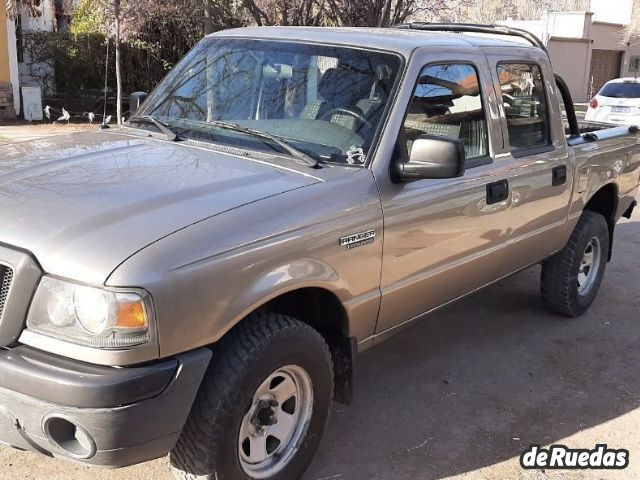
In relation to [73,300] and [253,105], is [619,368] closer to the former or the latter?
[253,105]

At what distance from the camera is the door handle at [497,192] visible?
13.5 ft

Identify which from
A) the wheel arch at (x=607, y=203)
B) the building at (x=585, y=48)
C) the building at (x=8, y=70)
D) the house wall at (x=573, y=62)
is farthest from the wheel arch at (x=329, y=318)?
the house wall at (x=573, y=62)

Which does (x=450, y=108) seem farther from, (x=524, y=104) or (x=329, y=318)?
(x=329, y=318)

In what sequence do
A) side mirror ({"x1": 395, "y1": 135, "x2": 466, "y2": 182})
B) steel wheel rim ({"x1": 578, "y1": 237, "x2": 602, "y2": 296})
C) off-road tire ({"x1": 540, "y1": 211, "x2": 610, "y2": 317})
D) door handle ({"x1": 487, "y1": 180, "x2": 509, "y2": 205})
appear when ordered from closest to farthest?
side mirror ({"x1": 395, "y1": 135, "x2": 466, "y2": 182}) < door handle ({"x1": 487, "y1": 180, "x2": 509, "y2": 205}) < off-road tire ({"x1": 540, "y1": 211, "x2": 610, "y2": 317}) < steel wheel rim ({"x1": 578, "y1": 237, "x2": 602, "y2": 296})

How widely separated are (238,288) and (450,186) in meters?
1.54

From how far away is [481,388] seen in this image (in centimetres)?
448

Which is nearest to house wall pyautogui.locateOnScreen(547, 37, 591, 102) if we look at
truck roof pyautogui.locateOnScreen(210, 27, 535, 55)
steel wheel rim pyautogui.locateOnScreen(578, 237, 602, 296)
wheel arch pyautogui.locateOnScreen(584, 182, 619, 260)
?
wheel arch pyautogui.locateOnScreen(584, 182, 619, 260)

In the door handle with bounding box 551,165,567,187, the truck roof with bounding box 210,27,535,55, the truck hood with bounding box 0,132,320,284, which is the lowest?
the door handle with bounding box 551,165,567,187

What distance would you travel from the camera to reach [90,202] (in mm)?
2791

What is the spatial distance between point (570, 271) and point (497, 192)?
1.66 meters

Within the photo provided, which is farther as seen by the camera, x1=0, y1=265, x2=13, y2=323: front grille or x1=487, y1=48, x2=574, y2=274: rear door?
x1=487, y1=48, x2=574, y2=274: rear door

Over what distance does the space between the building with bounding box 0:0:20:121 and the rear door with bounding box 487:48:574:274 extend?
48.1ft

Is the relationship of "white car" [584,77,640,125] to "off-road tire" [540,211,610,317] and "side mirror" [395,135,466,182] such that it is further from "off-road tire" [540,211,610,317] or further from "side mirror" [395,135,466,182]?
"side mirror" [395,135,466,182]

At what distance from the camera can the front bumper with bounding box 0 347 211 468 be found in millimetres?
2434
